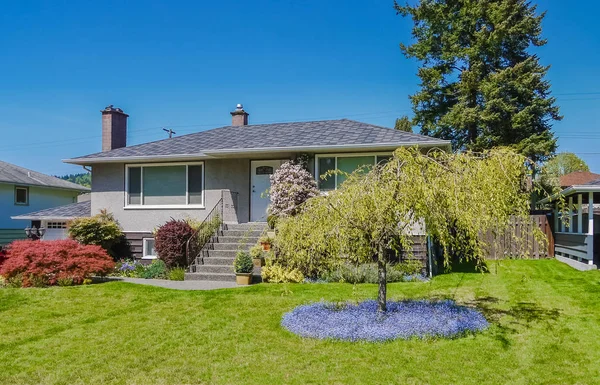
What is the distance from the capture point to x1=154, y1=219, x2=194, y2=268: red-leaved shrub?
13430 mm

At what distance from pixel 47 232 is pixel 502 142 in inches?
885

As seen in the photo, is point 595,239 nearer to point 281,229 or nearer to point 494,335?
point 494,335

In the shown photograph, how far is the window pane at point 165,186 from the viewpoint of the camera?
1608 cm

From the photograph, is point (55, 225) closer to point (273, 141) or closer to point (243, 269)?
point (273, 141)

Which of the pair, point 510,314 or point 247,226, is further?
point 247,226

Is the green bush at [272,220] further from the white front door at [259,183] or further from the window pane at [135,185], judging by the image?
the window pane at [135,185]

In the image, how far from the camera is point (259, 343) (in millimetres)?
6840

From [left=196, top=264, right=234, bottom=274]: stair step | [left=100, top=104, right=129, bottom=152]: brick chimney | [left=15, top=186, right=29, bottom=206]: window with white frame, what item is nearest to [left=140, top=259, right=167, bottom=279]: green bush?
A: [left=196, top=264, right=234, bottom=274]: stair step

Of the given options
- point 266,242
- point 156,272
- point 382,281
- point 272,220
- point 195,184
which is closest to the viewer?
point 382,281

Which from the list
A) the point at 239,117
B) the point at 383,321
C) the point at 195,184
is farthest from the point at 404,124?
the point at 383,321

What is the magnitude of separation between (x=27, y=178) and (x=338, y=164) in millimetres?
20137

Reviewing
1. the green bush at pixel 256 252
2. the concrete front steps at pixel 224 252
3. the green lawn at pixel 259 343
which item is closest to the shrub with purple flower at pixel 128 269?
the concrete front steps at pixel 224 252

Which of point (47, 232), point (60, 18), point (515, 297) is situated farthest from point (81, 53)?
point (515, 297)

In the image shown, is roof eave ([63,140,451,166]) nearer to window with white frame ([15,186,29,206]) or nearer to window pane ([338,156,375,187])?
window pane ([338,156,375,187])
